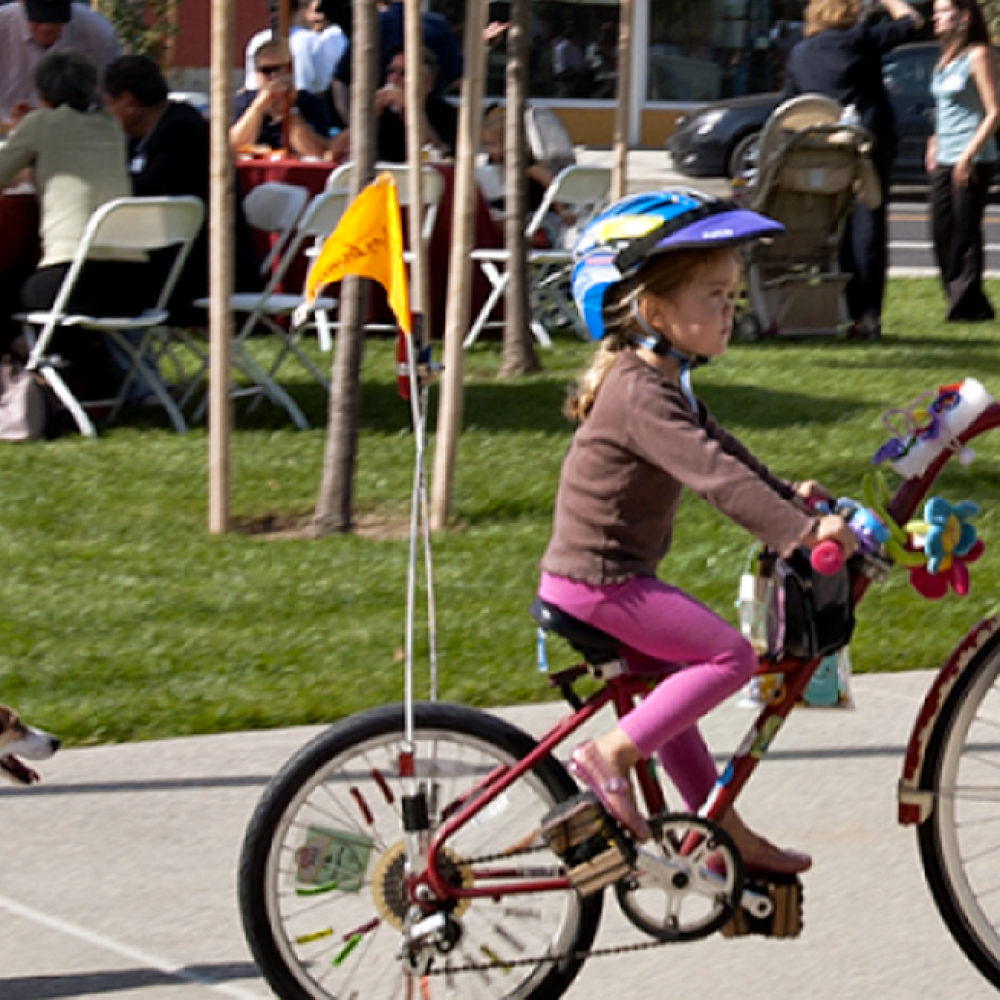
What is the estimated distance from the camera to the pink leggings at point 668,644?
11.4 ft

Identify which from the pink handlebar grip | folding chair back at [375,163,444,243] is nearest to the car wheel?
folding chair back at [375,163,444,243]

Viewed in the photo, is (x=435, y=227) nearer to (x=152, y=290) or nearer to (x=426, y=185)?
(x=426, y=185)

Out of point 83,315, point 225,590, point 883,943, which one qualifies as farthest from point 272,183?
point 883,943

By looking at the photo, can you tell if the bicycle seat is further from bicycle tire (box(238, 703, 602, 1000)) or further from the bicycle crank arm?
the bicycle crank arm

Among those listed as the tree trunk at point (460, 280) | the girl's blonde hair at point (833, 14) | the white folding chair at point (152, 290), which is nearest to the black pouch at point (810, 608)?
the tree trunk at point (460, 280)

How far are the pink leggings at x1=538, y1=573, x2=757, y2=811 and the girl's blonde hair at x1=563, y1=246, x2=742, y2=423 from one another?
335 millimetres

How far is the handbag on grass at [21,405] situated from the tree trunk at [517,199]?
276 centimetres

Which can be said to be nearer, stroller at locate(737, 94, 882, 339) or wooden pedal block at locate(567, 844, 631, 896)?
wooden pedal block at locate(567, 844, 631, 896)

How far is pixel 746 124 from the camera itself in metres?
24.4

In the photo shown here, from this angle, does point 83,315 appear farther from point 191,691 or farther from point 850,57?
point 850,57

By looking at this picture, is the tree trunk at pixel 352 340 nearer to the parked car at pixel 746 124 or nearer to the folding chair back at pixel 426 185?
the folding chair back at pixel 426 185

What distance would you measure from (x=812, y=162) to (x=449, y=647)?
22.2 feet

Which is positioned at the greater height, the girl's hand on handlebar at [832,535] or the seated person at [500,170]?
the girl's hand on handlebar at [832,535]

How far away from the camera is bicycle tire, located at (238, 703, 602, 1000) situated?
3.47 metres
